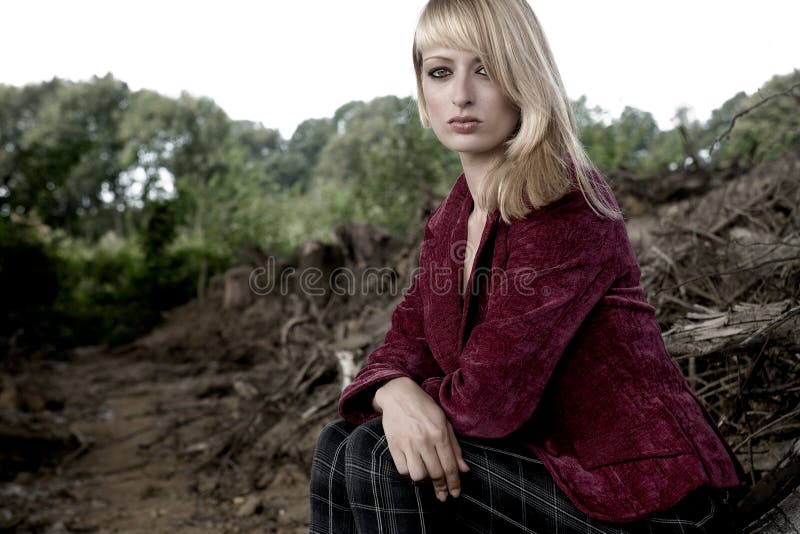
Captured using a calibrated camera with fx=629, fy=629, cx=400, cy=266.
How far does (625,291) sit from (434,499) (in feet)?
1.87

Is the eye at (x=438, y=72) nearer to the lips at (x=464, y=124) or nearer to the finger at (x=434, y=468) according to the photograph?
the lips at (x=464, y=124)

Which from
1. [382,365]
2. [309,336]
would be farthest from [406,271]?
[382,365]

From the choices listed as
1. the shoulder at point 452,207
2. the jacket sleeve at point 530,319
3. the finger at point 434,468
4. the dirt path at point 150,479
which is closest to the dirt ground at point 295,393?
the dirt path at point 150,479

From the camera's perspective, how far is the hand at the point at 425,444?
1.20 metres

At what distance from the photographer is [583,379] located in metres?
1.24

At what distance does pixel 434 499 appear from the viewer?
4.17 ft

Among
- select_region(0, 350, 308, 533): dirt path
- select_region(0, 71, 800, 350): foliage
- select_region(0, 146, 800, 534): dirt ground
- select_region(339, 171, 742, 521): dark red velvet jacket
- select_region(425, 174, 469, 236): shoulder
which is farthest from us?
select_region(0, 71, 800, 350): foliage

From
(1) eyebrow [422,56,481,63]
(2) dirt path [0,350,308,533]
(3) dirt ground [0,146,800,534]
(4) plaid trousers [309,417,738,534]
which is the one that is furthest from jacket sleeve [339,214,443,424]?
(2) dirt path [0,350,308,533]

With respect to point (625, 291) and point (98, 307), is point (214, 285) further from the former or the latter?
point (625, 291)

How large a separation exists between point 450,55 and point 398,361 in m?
0.73

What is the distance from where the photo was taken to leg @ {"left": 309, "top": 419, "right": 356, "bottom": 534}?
145 centimetres

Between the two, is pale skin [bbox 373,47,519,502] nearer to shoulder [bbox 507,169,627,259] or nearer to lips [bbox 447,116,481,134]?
lips [bbox 447,116,481,134]

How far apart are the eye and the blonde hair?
2.6 inches

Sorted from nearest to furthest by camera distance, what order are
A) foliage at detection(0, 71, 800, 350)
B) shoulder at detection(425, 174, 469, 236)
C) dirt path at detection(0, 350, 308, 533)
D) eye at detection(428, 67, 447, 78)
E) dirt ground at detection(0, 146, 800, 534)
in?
1. eye at detection(428, 67, 447, 78)
2. shoulder at detection(425, 174, 469, 236)
3. dirt ground at detection(0, 146, 800, 534)
4. dirt path at detection(0, 350, 308, 533)
5. foliage at detection(0, 71, 800, 350)
